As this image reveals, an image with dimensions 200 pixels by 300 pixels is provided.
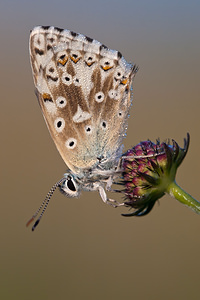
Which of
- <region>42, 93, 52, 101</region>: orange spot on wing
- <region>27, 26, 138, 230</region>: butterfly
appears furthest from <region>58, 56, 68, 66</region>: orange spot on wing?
<region>42, 93, 52, 101</region>: orange spot on wing

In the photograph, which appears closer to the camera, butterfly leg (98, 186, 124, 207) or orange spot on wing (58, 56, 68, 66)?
butterfly leg (98, 186, 124, 207)

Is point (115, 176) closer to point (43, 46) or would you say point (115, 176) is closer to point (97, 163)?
point (97, 163)

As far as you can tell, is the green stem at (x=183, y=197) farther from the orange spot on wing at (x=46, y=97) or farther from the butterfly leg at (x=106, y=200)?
the orange spot on wing at (x=46, y=97)

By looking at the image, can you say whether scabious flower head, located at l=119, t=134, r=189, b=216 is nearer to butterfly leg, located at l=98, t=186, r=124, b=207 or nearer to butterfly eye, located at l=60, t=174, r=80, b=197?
butterfly leg, located at l=98, t=186, r=124, b=207

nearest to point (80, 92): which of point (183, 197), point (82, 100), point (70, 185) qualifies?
point (82, 100)

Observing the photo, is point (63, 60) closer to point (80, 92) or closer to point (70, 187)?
point (80, 92)

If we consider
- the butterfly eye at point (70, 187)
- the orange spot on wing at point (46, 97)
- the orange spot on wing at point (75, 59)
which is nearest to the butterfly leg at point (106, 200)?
the butterfly eye at point (70, 187)

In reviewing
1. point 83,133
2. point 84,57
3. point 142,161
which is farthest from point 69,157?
point 84,57
